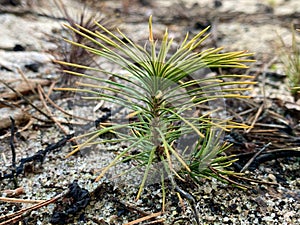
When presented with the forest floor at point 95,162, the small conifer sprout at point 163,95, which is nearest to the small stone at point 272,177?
the forest floor at point 95,162

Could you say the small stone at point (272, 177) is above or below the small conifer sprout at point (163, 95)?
below

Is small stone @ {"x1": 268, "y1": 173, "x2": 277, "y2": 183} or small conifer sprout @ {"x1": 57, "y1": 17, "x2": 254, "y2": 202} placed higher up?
small conifer sprout @ {"x1": 57, "y1": 17, "x2": 254, "y2": 202}

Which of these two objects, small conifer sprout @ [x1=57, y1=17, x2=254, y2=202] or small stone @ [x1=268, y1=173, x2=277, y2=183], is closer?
small conifer sprout @ [x1=57, y1=17, x2=254, y2=202]

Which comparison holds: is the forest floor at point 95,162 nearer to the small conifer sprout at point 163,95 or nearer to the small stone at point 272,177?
the small stone at point 272,177

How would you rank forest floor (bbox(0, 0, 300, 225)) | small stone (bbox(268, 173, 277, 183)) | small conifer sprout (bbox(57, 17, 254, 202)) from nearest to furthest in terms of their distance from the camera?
small conifer sprout (bbox(57, 17, 254, 202)) → forest floor (bbox(0, 0, 300, 225)) → small stone (bbox(268, 173, 277, 183))

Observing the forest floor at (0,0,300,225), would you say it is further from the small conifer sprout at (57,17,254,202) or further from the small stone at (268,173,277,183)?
the small conifer sprout at (57,17,254,202)

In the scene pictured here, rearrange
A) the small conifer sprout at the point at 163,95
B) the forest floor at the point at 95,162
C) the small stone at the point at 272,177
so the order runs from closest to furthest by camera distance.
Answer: the small conifer sprout at the point at 163,95
the forest floor at the point at 95,162
the small stone at the point at 272,177

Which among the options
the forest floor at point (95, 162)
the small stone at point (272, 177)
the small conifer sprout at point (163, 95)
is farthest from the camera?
the small stone at point (272, 177)

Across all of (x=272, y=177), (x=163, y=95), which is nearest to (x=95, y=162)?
(x=163, y=95)

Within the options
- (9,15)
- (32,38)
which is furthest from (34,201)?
(9,15)

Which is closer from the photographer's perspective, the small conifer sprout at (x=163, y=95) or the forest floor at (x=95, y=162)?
the small conifer sprout at (x=163, y=95)

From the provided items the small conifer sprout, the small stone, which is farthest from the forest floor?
the small conifer sprout
